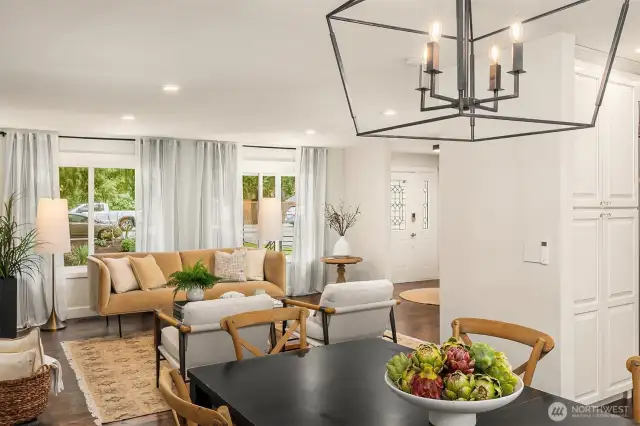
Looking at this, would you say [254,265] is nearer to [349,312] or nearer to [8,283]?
[8,283]

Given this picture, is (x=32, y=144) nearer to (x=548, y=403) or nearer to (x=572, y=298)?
(x=572, y=298)

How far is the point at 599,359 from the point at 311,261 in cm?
578

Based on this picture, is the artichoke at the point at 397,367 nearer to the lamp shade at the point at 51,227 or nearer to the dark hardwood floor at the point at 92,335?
the dark hardwood floor at the point at 92,335

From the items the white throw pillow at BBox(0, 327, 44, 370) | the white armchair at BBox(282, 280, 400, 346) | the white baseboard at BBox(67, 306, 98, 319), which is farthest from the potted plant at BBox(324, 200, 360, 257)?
the white throw pillow at BBox(0, 327, 44, 370)

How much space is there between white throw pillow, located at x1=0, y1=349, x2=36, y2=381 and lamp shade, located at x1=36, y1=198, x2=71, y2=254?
295cm

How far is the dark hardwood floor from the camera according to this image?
383 cm

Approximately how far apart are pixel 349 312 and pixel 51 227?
3.79 meters

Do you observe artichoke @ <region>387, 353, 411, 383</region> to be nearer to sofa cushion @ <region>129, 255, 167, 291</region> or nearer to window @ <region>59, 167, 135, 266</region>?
sofa cushion @ <region>129, 255, 167, 291</region>

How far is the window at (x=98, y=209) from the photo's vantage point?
7457 millimetres

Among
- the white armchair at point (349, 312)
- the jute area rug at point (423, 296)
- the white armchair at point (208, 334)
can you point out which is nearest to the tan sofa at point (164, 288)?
the white armchair at point (208, 334)

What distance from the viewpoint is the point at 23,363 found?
359 cm

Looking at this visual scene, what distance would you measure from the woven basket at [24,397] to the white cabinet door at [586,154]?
356cm

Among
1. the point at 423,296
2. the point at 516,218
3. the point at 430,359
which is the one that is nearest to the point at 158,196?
the point at 423,296

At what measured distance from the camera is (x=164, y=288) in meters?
6.86
